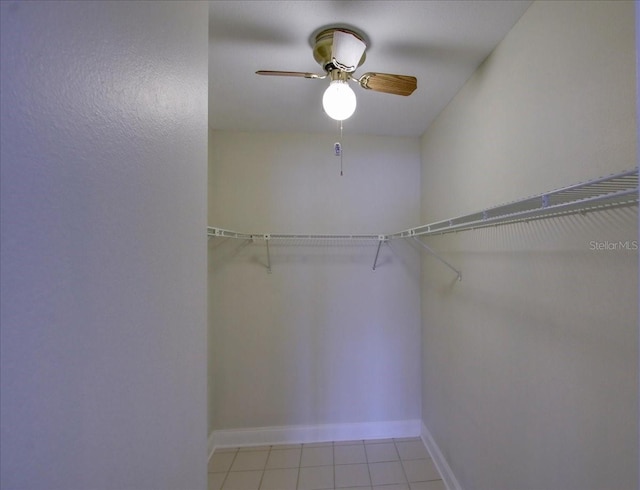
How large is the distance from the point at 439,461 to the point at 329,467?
81 cm

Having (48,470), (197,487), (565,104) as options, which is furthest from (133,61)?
(565,104)

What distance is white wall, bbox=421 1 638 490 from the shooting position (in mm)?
773

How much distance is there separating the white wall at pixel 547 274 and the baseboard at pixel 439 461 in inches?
3.5

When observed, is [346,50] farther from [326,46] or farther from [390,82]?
[390,82]

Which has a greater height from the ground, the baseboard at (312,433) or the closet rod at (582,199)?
the closet rod at (582,199)

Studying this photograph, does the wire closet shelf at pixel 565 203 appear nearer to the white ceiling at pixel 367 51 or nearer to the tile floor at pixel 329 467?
the white ceiling at pixel 367 51

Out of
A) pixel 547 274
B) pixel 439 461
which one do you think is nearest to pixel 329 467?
pixel 439 461

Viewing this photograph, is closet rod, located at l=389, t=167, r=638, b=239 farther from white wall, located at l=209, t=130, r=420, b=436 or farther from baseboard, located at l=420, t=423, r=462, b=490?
baseboard, located at l=420, t=423, r=462, b=490

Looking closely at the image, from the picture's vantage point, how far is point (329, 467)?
1.94m

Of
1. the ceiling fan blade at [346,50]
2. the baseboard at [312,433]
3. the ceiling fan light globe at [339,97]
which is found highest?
the ceiling fan blade at [346,50]

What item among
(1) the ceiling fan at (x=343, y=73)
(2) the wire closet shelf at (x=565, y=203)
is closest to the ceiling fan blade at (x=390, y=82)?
(1) the ceiling fan at (x=343, y=73)

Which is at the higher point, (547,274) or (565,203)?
(565,203)

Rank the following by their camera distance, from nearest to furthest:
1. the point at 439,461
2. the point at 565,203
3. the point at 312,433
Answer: the point at 565,203, the point at 439,461, the point at 312,433

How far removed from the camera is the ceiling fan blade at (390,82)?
1.30 m
